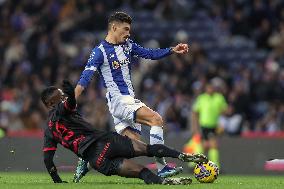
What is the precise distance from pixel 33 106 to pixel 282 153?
245 inches

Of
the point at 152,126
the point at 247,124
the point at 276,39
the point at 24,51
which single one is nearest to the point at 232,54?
the point at 276,39

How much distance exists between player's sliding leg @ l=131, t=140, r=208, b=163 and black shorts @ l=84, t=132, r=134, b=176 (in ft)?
0.30

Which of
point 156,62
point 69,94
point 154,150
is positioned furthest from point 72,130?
point 156,62

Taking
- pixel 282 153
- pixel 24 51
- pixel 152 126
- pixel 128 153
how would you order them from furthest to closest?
pixel 24 51
pixel 282 153
pixel 152 126
pixel 128 153

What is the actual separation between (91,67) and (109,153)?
1367mm

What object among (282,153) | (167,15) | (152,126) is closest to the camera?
(152,126)

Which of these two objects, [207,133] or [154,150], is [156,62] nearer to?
[207,133]

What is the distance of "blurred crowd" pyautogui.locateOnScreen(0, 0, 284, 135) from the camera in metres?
22.5

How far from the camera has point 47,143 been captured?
13086 mm

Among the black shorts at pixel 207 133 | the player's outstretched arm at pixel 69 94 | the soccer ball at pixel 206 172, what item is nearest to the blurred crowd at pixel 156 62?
the black shorts at pixel 207 133

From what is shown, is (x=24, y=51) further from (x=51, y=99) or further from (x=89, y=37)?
(x=51, y=99)

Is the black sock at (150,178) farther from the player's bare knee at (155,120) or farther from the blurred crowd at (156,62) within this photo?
the blurred crowd at (156,62)

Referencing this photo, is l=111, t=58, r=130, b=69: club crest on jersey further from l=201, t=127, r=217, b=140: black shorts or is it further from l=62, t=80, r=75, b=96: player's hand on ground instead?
l=201, t=127, r=217, b=140: black shorts

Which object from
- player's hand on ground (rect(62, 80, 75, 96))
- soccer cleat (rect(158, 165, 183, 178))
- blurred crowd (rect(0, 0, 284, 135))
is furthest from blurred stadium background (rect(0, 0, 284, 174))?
player's hand on ground (rect(62, 80, 75, 96))
